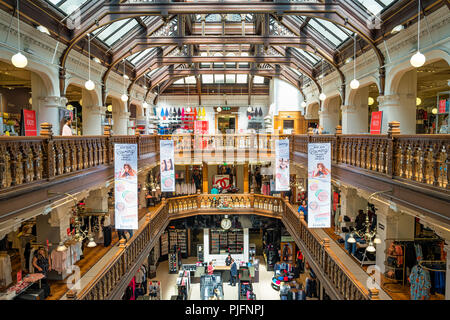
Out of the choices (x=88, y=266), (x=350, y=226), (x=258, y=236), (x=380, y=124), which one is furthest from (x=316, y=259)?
(x=258, y=236)

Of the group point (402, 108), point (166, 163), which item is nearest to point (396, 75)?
point (402, 108)

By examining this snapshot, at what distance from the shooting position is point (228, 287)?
1633cm

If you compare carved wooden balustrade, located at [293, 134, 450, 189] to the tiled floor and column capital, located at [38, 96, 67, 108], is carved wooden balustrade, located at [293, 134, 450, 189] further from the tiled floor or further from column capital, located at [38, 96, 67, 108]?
the tiled floor

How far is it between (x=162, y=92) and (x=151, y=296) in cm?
1506

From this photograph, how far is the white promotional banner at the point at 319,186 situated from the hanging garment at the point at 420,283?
2217 millimetres

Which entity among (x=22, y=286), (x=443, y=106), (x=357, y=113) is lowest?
(x=22, y=286)

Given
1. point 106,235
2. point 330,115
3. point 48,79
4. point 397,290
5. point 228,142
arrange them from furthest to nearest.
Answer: point 228,142 → point 330,115 → point 106,235 → point 48,79 → point 397,290

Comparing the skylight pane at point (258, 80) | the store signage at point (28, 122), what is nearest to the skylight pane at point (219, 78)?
the skylight pane at point (258, 80)

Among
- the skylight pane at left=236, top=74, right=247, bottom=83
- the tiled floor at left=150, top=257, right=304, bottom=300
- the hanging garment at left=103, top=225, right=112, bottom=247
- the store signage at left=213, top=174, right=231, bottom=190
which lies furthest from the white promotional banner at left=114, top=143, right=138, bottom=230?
the skylight pane at left=236, top=74, right=247, bottom=83

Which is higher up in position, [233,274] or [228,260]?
[228,260]

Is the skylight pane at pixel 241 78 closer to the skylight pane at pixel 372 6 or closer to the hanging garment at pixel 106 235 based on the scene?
the skylight pane at pixel 372 6

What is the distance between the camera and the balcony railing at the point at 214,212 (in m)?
6.96

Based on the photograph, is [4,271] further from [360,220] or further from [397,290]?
[360,220]

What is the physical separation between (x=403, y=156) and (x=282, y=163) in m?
5.71
